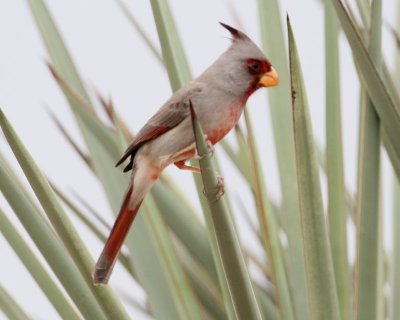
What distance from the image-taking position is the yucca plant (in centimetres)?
129

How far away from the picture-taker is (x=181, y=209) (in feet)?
6.65

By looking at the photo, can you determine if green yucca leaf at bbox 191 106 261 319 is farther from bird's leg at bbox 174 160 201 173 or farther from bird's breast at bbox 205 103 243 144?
bird's leg at bbox 174 160 201 173

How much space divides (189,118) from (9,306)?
A: 55cm

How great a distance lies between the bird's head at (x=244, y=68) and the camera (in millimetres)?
1741

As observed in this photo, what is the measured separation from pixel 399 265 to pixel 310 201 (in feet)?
2.78

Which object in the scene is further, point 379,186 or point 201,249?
point 201,249

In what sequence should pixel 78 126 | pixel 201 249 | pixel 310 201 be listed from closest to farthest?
pixel 310 201
pixel 201 249
pixel 78 126

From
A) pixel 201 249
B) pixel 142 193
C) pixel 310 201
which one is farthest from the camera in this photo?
pixel 201 249

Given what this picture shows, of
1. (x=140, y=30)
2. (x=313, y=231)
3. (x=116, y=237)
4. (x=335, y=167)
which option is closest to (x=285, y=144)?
(x=335, y=167)

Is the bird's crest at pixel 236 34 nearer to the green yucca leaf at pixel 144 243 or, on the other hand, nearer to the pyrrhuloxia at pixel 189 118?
the pyrrhuloxia at pixel 189 118

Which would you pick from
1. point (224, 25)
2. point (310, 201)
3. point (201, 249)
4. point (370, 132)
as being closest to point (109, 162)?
point (201, 249)

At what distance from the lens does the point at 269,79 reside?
5.63 feet

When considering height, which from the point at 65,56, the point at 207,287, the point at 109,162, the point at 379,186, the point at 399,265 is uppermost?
the point at 65,56

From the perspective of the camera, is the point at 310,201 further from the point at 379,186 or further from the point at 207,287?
the point at 207,287
